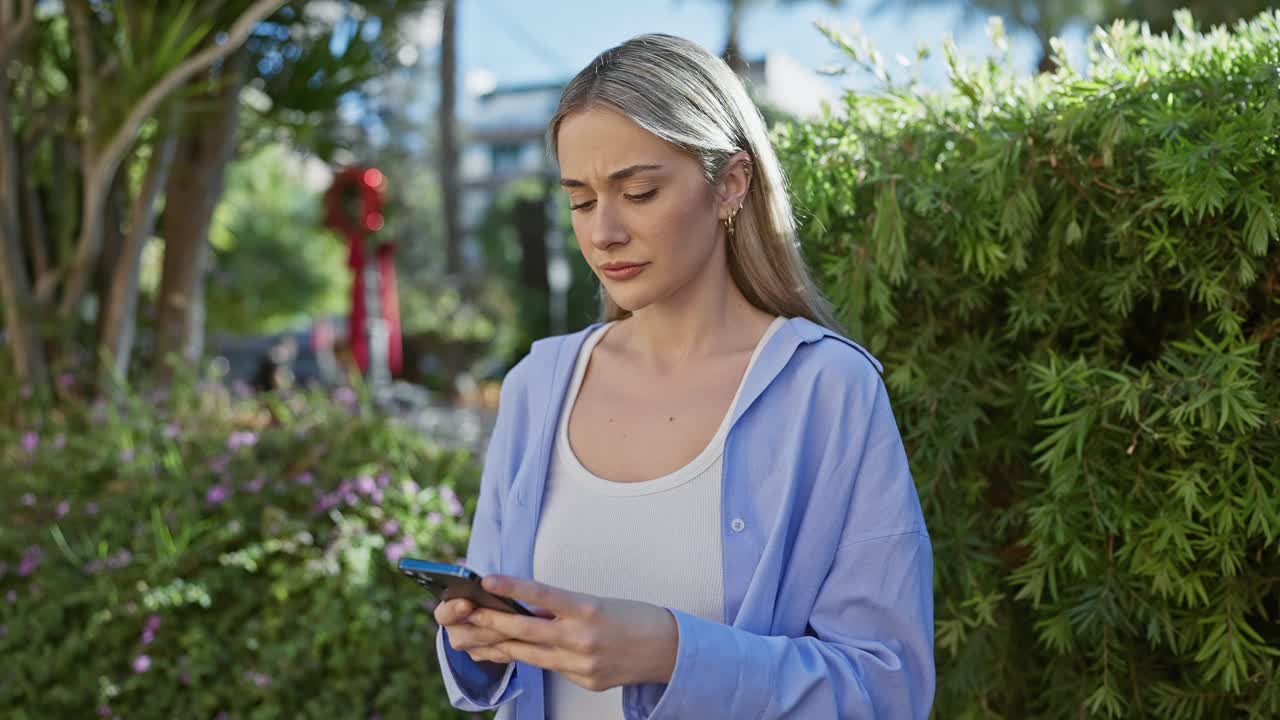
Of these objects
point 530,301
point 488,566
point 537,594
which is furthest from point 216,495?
point 530,301

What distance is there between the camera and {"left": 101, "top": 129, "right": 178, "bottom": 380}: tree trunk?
207 inches

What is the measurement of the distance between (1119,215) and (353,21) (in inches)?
Answer: 189

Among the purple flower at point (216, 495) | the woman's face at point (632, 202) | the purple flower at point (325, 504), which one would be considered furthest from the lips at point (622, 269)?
the purple flower at point (216, 495)

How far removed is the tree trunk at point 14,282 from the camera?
5137 mm

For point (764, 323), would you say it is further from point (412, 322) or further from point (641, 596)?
point (412, 322)

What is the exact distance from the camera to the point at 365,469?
362 centimetres

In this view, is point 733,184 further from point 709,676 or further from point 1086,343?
point 1086,343

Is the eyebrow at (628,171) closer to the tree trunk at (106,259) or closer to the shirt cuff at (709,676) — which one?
the shirt cuff at (709,676)

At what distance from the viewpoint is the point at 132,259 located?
17.5ft

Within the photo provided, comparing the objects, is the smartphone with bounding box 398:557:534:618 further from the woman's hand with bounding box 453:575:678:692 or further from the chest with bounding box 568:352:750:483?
the chest with bounding box 568:352:750:483

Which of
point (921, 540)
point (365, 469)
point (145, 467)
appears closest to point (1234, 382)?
point (921, 540)

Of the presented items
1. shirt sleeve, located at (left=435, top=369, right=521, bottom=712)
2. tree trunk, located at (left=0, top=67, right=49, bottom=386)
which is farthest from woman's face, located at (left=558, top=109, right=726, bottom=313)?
tree trunk, located at (left=0, top=67, right=49, bottom=386)

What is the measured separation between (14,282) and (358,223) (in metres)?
6.65

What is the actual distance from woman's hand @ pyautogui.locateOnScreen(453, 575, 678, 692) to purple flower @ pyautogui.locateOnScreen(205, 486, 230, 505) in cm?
258
